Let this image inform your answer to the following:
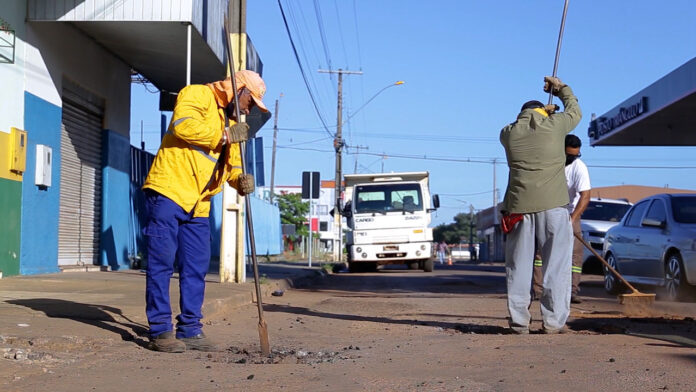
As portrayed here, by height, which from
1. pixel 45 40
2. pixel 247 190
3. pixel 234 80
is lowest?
pixel 247 190

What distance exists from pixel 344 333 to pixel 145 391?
2995 millimetres

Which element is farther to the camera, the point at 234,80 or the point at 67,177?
the point at 67,177

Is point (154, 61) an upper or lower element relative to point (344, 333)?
upper

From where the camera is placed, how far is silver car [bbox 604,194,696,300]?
33.8 feet

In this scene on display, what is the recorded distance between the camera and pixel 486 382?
4.34 metres

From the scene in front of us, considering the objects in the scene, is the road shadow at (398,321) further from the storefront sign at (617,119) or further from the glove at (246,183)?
the storefront sign at (617,119)

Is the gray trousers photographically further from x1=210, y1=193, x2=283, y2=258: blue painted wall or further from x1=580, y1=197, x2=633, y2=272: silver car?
x1=210, y1=193, x2=283, y2=258: blue painted wall

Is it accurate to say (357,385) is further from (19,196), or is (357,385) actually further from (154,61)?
(154,61)

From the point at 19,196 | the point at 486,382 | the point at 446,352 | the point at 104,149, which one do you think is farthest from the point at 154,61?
the point at 486,382

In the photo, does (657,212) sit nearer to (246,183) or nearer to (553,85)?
(553,85)

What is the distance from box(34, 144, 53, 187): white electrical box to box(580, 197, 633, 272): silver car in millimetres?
10239

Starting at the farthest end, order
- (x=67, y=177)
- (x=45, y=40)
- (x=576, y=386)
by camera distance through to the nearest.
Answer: (x=67, y=177) < (x=45, y=40) < (x=576, y=386)

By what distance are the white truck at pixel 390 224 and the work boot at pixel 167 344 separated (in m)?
16.7

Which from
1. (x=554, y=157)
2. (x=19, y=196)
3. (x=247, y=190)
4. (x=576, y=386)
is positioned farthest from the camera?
(x=19, y=196)
